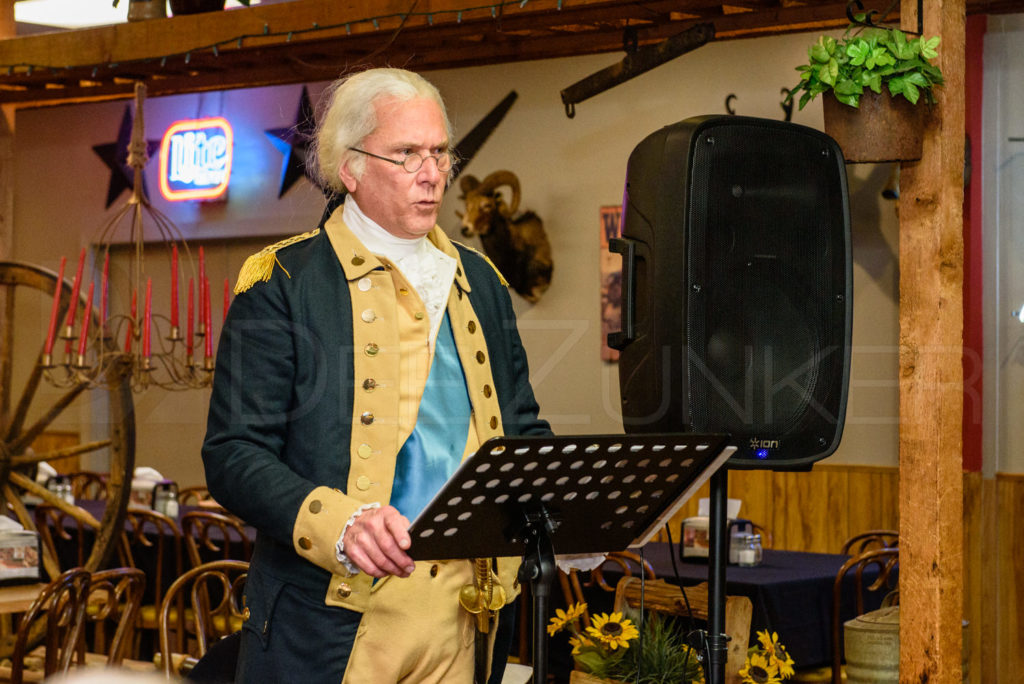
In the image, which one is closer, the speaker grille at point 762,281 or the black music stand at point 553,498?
the black music stand at point 553,498

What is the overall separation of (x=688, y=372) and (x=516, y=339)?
0.28 m

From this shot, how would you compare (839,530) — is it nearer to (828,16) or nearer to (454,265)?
(828,16)

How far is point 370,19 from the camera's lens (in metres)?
4.17

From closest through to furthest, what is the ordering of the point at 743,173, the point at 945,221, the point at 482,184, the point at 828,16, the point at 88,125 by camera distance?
the point at 743,173
the point at 945,221
the point at 828,16
the point at 482,184
the point at 88,125

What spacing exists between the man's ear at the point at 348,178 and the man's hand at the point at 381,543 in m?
0.54

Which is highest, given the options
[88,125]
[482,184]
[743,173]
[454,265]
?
[88,125]

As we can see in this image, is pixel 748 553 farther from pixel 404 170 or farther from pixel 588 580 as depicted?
pixel 404 170

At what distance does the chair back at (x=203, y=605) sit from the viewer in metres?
3.07

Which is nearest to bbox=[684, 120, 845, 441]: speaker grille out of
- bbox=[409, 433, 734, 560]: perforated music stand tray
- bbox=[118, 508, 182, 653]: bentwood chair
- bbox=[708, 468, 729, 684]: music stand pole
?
bbox=[708, 468, 729, 684]: music stand pole

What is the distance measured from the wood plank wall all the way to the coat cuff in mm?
2928

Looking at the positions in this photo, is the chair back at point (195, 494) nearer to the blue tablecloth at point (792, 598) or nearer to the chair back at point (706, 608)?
the blue tablecloth at point (792, 598)

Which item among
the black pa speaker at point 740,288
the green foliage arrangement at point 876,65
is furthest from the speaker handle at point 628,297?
the green foliage arrangement at point 876,65

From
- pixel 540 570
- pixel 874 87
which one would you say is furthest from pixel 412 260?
pixel 874 87

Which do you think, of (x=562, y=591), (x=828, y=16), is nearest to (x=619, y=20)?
(x=828, y=16)
